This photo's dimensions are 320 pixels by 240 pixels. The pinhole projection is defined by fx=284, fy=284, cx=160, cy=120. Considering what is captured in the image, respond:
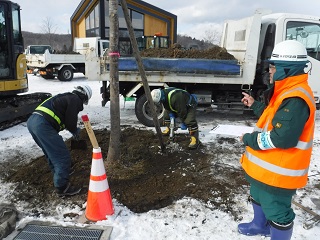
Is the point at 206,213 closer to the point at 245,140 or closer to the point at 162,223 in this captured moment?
the point at 162,223

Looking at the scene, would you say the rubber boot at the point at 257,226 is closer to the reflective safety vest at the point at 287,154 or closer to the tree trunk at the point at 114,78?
the reflective safety vest at the point at 287,154

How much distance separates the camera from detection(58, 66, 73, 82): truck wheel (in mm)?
15602

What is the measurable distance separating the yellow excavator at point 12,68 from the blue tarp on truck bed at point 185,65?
107 inches

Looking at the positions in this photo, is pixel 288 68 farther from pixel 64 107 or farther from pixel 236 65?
pixel 236 65

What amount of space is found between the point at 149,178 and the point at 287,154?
7.36 feet

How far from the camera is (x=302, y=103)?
2.02 meters

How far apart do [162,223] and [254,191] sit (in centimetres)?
106

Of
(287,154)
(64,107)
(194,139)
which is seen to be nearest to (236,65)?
(194,139)

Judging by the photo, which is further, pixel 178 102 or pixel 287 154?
pixel 178 102

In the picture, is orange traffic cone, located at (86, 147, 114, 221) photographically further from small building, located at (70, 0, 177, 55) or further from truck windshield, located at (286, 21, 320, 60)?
small building, located at (70, 0, 177, 55)

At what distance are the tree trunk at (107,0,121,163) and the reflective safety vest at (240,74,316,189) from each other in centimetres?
230

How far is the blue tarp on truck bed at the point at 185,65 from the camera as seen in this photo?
651 cm

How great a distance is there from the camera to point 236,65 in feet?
21.5

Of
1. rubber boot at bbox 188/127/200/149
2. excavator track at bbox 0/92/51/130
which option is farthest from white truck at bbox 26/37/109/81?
rubber boot at bbox 188/127/200/149
